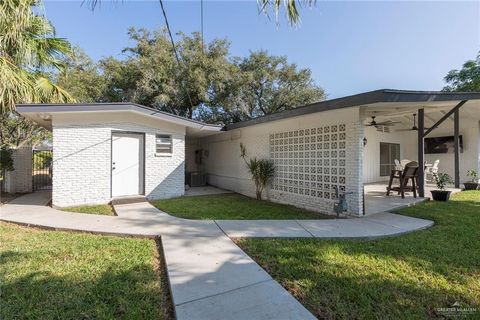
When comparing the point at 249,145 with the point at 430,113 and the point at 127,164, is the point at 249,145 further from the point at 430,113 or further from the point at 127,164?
the point at 430,113

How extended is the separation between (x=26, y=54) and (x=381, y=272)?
30.9 ft

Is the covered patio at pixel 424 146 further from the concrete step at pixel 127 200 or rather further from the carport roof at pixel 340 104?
the concrete step at pixel 127 200

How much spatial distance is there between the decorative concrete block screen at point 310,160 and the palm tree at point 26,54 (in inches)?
263

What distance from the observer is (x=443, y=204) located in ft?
23.1

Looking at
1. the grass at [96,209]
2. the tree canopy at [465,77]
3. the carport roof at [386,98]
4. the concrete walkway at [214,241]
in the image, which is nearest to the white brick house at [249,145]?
the carport roof at [386,98]

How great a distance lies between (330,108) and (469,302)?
171 inches

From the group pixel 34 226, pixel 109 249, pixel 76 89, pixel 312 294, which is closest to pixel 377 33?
pixel 312 294

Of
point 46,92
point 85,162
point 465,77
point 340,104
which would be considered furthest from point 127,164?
point 465,77

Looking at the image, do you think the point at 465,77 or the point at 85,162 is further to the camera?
the point at 465,77

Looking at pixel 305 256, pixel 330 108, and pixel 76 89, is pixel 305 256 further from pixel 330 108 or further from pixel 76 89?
pixel 76 89

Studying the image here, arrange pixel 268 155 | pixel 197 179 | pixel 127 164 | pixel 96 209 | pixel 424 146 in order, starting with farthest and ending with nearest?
1. pixel 197 179
2. pixel 424 146
3. pixel 268 155
4. pixel 127 164
5. pixel 96 209

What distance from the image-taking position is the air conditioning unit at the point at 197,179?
531 inches

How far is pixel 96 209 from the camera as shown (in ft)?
23.1

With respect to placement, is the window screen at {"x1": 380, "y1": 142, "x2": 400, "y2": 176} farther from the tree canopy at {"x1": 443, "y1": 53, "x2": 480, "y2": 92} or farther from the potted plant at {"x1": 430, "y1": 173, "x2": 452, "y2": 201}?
the tree canopy at {"x1": 443, "y1": 53, "x2": 480, "y2": 92}
